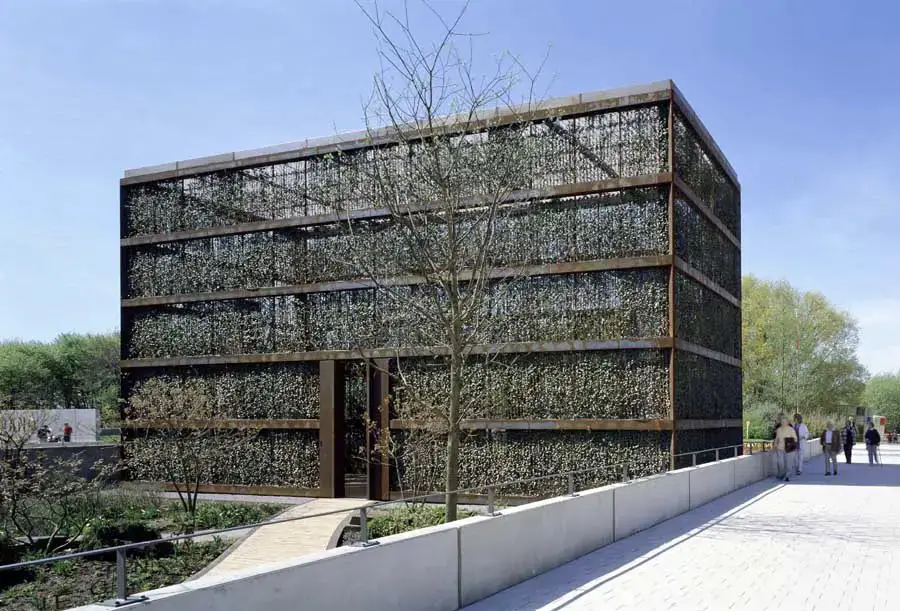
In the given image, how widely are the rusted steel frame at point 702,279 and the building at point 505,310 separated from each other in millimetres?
A: 113

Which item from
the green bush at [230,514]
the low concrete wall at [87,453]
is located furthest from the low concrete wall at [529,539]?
the low concrete wall at [87,453]

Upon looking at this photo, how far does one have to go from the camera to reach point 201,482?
26359mm

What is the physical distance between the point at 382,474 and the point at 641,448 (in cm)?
694

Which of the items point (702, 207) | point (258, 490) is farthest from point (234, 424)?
point (702, 207)

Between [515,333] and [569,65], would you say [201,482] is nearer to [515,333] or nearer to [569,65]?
[515,333]

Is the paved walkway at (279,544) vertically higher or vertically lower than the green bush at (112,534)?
lower

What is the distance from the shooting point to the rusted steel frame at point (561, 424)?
815 inches

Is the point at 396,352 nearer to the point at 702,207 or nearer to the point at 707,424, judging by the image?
the point at 707,424

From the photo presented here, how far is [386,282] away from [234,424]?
20.4 feet

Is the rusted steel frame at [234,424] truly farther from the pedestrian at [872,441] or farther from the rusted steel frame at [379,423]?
the pedestrian at [872,441]

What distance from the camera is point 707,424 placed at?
2433cm

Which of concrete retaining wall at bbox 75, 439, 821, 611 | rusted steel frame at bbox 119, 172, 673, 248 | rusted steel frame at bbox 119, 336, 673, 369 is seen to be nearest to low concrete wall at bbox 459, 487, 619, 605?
concrete retaining wall at bbox 75, 439, 821, 611

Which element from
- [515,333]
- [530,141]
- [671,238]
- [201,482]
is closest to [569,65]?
[530,141]

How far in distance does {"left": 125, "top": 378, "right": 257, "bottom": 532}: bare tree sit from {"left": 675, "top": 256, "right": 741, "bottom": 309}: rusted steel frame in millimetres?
12336
